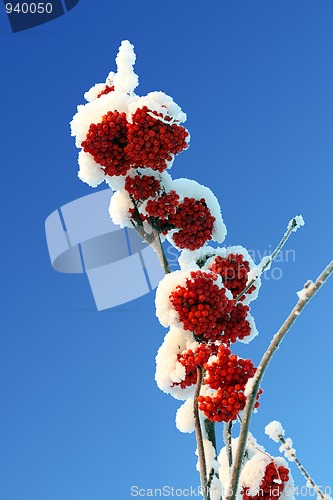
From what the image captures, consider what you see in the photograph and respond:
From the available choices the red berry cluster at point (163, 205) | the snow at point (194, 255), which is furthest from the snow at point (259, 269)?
the red berry cluster at point (163, 205)

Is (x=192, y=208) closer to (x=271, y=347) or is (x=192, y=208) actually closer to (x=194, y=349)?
(x=194, y=349)

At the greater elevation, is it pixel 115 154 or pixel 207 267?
pixel 115 154

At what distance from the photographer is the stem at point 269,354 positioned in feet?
5.93

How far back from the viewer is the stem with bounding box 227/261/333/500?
1.81 m

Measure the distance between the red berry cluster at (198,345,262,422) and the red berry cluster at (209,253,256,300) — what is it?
0.68 metres

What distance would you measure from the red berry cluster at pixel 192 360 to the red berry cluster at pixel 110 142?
107 cm

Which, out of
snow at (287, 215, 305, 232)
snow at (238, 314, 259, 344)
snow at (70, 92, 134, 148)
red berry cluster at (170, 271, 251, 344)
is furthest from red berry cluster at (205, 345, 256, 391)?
snow at (70, 92, 134, 148)

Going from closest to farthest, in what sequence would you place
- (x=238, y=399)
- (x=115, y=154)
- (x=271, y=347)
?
1. (x=271, y=347)
2. (x=238, y=399)
3. (x=115, y=154)

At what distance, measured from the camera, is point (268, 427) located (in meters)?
2.43

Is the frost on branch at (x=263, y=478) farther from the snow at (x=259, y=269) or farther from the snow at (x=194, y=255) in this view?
the snow at (x=194, y=255)

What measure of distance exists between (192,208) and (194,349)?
872 millimetres

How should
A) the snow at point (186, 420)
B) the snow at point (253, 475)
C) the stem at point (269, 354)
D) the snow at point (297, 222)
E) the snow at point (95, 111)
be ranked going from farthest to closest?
1. the snow at point (95, 111)
2. the snow at point (297, 222)
3. the snow at point (186, 420)
4. the snow at point (253, 475)
5. the stem at point (269, 354)

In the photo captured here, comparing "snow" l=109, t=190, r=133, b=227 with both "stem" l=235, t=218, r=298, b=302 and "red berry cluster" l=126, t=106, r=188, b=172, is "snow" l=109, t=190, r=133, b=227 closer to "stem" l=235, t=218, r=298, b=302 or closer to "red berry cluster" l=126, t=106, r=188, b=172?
"red berry cluster" l=126, t=106, r=188, b=172

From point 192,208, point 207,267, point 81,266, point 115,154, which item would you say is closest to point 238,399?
point 207,267
